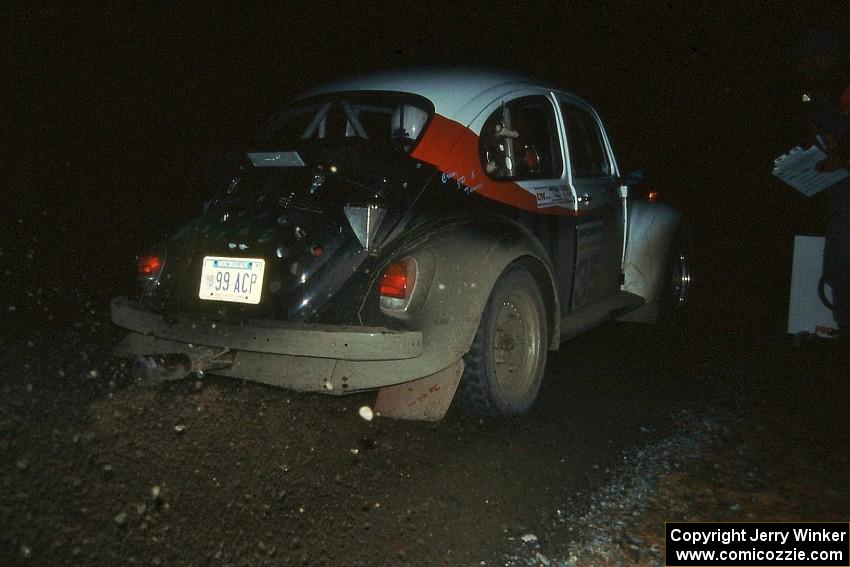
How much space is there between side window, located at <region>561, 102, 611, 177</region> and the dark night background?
3.39ft

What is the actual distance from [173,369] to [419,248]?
1320mm

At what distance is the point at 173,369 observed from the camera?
12.5ft

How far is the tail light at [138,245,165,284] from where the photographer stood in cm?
404

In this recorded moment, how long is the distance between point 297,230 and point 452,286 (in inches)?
30.8

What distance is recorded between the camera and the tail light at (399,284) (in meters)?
3.60

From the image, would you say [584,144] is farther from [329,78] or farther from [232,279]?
[232,279]

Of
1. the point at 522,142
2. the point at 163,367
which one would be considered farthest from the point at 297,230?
the point at 522,142

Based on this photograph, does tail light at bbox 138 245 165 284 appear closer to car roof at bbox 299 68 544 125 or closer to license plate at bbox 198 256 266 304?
license plate at bbox 198 256 266 304

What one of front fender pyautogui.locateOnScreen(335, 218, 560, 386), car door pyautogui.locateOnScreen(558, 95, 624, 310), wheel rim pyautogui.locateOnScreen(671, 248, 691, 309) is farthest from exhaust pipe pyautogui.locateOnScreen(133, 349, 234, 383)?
wheel rim pyautogui.locateOnScreen(671, 248, 691, 309)

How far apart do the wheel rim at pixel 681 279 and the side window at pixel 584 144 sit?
56.3 inches

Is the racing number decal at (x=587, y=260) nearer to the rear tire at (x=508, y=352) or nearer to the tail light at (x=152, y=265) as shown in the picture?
the rear tire at (x=508, y=352)

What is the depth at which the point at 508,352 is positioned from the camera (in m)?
4.25

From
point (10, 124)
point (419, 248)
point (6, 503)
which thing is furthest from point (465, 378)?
point (10, 124)

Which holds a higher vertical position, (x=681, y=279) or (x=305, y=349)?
(x=681, y=279)
